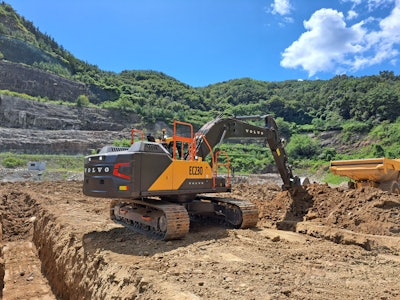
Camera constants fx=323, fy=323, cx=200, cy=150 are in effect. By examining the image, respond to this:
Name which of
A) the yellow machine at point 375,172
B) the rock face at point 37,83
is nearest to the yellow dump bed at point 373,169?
the yellow machine at point 375,172

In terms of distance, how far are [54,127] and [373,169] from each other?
44232 millimetres

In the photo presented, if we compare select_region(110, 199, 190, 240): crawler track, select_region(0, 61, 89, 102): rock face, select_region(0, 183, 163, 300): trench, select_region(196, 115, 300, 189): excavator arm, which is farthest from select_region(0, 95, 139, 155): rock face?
select_region(110, 199, 190, 240): crawler track

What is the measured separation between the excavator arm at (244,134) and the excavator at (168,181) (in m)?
0.02

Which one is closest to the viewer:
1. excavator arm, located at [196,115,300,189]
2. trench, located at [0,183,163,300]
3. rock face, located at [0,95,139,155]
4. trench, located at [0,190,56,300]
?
trench, located at [0,183,163,300]

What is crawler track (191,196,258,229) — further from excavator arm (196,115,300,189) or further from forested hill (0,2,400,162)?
forested hill (0,2,400,162)

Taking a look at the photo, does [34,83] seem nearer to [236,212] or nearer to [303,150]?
[303,150]

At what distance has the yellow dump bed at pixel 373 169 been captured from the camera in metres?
9.68

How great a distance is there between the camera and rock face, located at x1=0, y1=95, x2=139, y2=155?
39406mm

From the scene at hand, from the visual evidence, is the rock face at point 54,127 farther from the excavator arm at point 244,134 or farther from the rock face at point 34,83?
the excavator arm at point 244,134

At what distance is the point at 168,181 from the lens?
6.80 metres

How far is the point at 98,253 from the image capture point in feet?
18.9

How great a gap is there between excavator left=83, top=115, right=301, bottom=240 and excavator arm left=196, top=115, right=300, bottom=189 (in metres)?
0.02

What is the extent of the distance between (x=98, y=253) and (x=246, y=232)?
11.1 feet

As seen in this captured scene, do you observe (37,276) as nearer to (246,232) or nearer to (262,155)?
(246,232)
